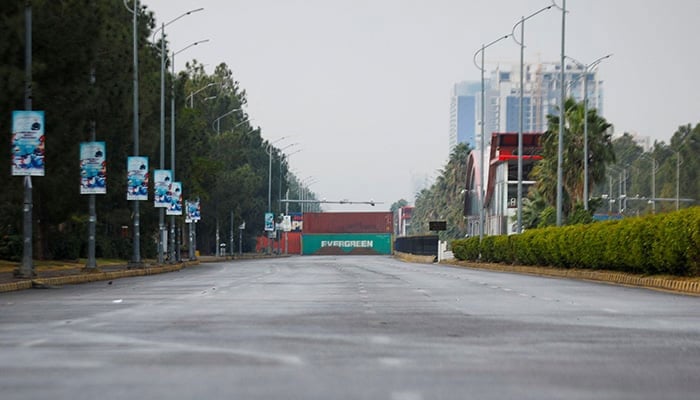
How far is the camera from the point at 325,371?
1203 centimetres

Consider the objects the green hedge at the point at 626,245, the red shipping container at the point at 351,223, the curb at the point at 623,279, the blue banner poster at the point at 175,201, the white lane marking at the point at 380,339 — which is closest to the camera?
the white lane marking at the point at 380,339

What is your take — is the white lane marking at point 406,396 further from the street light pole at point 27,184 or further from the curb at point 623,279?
the street light pole at point 27,184

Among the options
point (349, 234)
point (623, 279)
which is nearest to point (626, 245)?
point (623, 279)

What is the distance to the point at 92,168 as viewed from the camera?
157 ft

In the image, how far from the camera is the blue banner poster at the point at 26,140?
38344mm

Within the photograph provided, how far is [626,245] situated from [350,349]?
94.4ft

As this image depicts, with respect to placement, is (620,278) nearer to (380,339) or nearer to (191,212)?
(380,339)

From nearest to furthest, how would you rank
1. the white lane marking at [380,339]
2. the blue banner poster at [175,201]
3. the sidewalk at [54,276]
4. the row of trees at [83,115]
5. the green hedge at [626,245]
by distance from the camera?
the white lane marking at [380,339] < the green hedge at [626,245] < the sidewalk at [54,276] < the row of trees at [83,115] < the blue banner poster at [175,201]

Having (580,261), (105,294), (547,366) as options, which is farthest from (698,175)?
(547,366)

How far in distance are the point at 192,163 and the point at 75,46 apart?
39804mm

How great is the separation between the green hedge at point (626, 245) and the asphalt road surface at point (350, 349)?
9052 mm

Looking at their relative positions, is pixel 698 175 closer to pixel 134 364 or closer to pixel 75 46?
pixel 75 46

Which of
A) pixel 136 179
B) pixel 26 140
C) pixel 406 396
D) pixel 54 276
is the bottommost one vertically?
pixel 54 276

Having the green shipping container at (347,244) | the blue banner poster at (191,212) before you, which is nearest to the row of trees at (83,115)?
the blue banner poster at (191,212)
